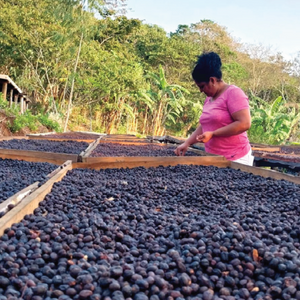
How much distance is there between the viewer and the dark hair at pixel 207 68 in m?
3.11

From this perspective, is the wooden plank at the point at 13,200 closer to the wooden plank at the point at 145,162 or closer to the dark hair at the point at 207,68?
the wooden plank at the point at 145,162

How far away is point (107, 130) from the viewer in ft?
74.3

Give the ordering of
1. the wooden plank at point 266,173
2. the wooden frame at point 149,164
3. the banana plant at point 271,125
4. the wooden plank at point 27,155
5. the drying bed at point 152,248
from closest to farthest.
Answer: the drying bed at point 152,248 < the wooden frame at point 149,164 < the wooden plank at point 266,173 < the wooden plank at point 27,155 < the banana plant at point 271,125

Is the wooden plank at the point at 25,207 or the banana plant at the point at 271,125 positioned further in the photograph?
the banana plant at the point at 271,125

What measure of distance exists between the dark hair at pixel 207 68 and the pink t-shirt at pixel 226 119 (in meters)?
0.21

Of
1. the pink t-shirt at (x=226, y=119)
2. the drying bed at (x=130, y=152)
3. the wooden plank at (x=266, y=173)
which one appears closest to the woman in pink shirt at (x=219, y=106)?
the pink t-shirt at (x=226, y=119)

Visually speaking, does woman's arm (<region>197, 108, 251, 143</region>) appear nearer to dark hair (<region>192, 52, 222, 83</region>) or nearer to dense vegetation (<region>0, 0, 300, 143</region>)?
dark hair (<region>192, 52, 222, 83</region>)

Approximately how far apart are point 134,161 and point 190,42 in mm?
23836

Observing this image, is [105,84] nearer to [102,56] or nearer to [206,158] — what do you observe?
[102,56]

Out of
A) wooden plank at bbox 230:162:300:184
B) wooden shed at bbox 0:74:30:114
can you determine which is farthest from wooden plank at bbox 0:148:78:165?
wooden shed at bbox 0:74:30:114

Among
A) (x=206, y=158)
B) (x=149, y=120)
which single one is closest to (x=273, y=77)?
(x=149, y=120)

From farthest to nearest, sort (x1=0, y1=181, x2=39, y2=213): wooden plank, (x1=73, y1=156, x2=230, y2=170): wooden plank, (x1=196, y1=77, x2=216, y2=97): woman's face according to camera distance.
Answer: (x1=73, y1=156, x2=230, y2=170): wooden plank
(x1=196, y1=77, x2=216, y2=97): woman's face
(x1=0, y1=181, x2=39, y2=213): wooden plank

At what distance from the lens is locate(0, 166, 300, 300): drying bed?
3.60ft

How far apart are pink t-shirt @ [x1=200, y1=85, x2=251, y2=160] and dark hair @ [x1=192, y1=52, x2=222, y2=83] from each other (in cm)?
21
